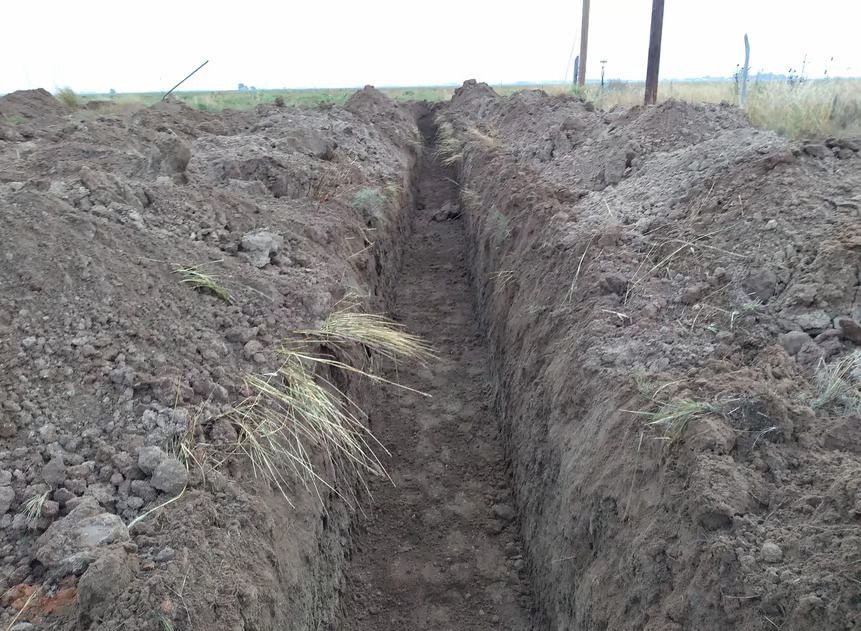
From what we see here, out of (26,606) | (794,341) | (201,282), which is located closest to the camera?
(26,606)

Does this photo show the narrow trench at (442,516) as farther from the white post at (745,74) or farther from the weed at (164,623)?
the white post at (745,74)

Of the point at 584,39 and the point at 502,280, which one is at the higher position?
the point at 584,39

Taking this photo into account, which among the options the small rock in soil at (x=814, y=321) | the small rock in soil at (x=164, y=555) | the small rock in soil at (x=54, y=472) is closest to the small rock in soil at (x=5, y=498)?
the small rock in soil at (x=54, y=472)

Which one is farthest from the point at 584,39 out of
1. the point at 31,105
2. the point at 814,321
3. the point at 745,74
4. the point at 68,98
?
the point at 814,321

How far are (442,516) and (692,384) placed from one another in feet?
6.70

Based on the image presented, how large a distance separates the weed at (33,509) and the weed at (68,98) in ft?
32.5

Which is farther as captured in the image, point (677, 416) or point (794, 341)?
point (794, 341)

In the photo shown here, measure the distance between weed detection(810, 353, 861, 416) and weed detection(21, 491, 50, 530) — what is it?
3.03m

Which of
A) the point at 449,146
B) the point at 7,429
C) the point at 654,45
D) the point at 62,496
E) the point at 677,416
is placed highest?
the point at 654,45

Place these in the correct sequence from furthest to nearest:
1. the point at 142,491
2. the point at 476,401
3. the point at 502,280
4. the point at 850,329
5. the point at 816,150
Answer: the point at 502,280
the point at 476,401
the point at 816,150
the point at 850,329
the point at 142,491

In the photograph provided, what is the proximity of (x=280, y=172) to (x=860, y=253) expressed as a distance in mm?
4921

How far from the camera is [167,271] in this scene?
3.45m

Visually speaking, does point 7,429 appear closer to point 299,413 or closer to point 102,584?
point 102,584

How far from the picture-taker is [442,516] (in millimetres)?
3922
